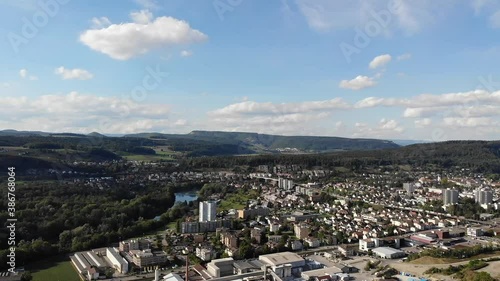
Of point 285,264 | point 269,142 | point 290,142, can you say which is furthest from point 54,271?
point 269,142

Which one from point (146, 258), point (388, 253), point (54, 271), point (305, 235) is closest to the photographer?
point (54, 271)

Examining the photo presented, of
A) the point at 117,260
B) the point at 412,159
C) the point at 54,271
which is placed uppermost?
the point at 412,159

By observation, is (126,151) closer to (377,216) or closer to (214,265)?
(377,216)

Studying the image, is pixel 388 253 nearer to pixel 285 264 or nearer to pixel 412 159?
pixel 285 264

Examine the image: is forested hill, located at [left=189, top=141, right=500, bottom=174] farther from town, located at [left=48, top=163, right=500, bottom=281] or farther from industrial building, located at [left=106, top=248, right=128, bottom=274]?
industrial building, located at [left=106, top=248, right=128, bottom=274]

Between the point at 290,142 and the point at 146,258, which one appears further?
the point at 290,142

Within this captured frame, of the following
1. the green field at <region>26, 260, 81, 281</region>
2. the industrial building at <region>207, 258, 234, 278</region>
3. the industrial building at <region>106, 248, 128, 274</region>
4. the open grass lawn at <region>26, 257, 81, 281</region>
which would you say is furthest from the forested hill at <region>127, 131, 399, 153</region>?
the industrial building at <region>207, 258, 234, 278</region>

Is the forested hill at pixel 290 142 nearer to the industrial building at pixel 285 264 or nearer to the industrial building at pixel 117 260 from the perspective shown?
the industrial building at pixel 117 260

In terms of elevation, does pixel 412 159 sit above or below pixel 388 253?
above
